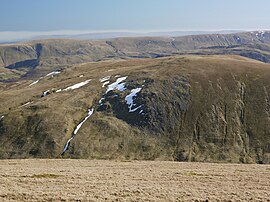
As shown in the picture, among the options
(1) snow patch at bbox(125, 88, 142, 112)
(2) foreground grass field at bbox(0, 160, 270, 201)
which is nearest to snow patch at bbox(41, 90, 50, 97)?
(1) snow patch at bbox(125, 88, 142, 112)

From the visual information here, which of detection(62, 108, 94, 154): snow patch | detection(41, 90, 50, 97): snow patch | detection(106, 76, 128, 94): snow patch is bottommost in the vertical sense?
detection(62, 108, 94, 154): snow patch

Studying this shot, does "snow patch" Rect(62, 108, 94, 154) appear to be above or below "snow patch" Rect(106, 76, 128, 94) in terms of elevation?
below

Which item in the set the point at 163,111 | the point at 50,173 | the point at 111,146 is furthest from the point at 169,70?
the point at 50,173

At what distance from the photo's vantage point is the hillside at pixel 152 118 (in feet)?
291

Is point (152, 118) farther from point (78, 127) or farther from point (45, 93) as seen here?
point (45, 93)

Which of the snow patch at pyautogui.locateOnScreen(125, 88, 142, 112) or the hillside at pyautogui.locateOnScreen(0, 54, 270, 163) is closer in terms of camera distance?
the hillside at pyautogui.locateOnScreen(0, 54, 270, 163)

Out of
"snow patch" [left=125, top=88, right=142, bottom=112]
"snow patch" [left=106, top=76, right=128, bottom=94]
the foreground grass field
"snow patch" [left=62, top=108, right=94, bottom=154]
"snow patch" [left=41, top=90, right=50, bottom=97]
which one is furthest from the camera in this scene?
"snow patch" [left=41, top=90, right=50, bottom=97]

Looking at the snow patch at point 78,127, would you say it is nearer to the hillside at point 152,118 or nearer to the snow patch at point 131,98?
the hillside at point 152,118

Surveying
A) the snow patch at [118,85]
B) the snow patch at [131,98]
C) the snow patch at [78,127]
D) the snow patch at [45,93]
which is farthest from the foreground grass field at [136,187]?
the snow patch at [45,93]

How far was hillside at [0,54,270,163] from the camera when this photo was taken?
291 feet

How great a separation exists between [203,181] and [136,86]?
78.5 metres

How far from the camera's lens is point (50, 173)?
47.2 metres

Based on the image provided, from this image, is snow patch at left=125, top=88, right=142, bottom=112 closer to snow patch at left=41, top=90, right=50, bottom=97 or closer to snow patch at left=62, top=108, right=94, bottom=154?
snow patch at left=62, top=108, right=94, bottom=154

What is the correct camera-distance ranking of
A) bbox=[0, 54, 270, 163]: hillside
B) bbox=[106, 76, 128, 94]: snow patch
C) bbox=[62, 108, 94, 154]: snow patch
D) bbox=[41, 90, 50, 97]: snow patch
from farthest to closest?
bbox=[41, 90, 50, 97]: snow patch, bbox=[106, 76, 128, 94]: snow patch, bbox=[62, 108, 94, 154]: snow patch, bbox=[0, 54, 270, 163]: hillside
